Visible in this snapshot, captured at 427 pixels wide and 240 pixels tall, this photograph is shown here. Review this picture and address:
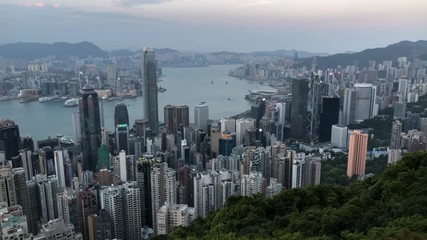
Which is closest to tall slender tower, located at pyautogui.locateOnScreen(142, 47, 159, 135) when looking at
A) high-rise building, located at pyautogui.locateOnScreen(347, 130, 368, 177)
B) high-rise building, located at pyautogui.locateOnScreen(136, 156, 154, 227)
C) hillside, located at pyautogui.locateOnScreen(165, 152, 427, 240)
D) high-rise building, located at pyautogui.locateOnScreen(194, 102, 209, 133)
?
high-rise building, located at pyautogui.locateOnScreen(194, 102, 209, 133)

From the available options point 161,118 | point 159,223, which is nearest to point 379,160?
point 159,223

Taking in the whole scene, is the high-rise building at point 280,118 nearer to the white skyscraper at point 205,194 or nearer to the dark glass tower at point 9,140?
the white skyscraper at point 205,194

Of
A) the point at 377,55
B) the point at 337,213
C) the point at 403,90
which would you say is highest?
the point at 377,55

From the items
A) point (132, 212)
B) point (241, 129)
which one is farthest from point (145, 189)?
point (241, 129)

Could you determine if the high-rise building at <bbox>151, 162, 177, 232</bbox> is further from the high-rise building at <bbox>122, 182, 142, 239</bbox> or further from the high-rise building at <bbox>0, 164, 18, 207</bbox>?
the high-rise building at <bbox>0, 164, 18, 207</bbox>

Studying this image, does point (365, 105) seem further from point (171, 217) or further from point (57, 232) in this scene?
point (57, 232)

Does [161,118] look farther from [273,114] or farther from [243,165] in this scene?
[243,165]
